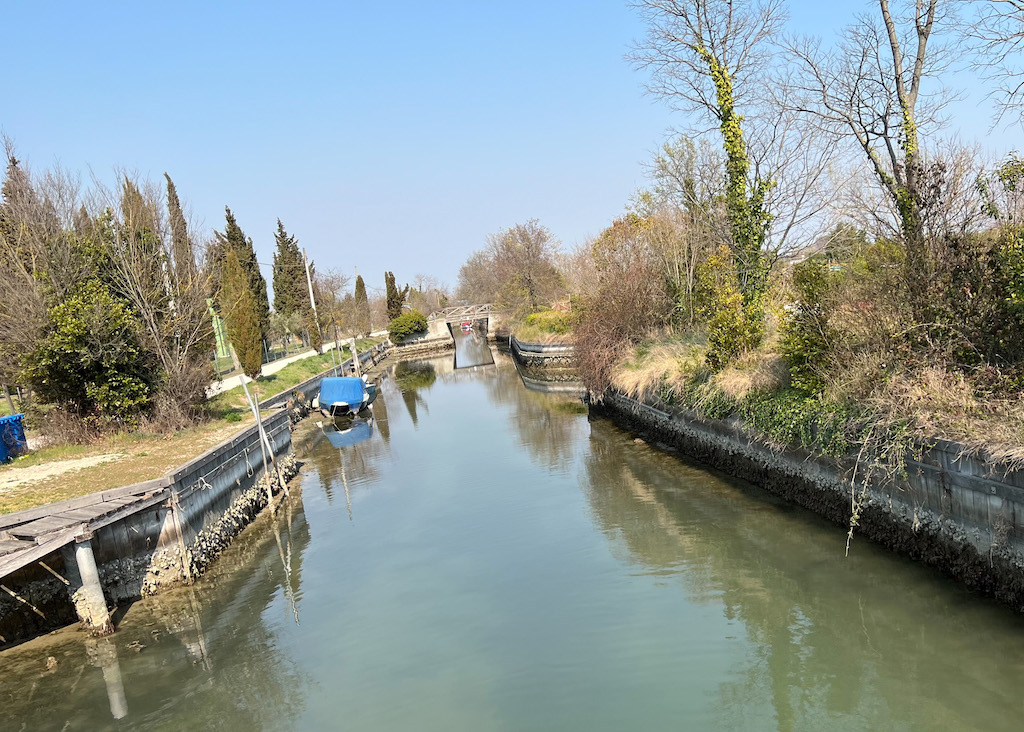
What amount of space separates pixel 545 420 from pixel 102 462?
14.2 meters

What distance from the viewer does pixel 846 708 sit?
678 centimetres

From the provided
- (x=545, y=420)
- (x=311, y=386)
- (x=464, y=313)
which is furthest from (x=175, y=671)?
(x=464, y=313)

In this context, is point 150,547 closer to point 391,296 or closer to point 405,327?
point 405,327

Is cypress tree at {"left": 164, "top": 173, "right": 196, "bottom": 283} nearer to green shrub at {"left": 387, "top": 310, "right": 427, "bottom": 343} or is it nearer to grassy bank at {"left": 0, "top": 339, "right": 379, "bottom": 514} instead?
grassy bank at {"left": 0, "top": 339, "right": 379, "bottom": 514}

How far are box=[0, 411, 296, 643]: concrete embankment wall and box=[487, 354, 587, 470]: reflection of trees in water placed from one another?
7925 mm

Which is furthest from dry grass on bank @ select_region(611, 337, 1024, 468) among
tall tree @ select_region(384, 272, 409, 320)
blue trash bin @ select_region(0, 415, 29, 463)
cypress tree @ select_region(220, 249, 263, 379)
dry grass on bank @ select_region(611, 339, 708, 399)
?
tall tree @ select_region(384, 272, 409, 320)

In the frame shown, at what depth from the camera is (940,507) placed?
8.54 meters

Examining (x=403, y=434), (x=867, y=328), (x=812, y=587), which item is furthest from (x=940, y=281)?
(x=403, y=434)

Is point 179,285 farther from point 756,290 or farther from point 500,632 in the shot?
point 756,290

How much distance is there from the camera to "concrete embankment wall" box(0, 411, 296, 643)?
9797 millimetres

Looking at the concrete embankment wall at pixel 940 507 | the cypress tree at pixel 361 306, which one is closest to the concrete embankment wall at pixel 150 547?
the concrete embankment wall at pixel 940 507

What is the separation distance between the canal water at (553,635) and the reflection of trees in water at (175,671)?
3cm

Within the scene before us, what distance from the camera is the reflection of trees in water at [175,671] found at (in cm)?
778

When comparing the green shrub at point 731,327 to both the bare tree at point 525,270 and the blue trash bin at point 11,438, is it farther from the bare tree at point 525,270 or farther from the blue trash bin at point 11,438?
the bare tree at point 525,270
